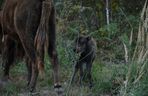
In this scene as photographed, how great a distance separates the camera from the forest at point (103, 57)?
5590 millimetres

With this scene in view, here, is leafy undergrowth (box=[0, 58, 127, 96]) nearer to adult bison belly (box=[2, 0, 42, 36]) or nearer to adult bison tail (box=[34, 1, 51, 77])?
adult bison tail (box=[34, 1, 51, 77])

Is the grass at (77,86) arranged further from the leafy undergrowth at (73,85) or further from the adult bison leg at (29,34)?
the adult bison leg at (29,34)

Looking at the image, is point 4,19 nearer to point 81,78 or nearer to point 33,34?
point 33,34

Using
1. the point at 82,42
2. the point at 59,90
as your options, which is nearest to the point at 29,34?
the point at 59,90

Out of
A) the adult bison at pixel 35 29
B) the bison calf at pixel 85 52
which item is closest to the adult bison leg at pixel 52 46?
the adult bison at pixel 35 29

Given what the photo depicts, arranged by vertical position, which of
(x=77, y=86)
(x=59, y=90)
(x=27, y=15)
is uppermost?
(x=27, y=15)

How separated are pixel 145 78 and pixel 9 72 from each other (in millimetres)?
3837

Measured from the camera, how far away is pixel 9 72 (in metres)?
8.85

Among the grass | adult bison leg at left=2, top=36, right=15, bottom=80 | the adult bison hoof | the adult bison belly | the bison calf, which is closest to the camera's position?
the adult bison hoof

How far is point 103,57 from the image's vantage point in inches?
402

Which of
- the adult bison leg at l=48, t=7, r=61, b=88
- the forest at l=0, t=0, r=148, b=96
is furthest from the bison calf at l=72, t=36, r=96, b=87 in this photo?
the adult bison leg at l=48, t=7, r=61, b=88

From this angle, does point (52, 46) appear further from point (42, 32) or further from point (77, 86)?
point (77, 86)

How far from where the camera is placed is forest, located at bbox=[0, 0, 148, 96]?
5.59m

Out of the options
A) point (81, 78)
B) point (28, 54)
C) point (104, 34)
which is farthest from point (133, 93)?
point (104, 34)
